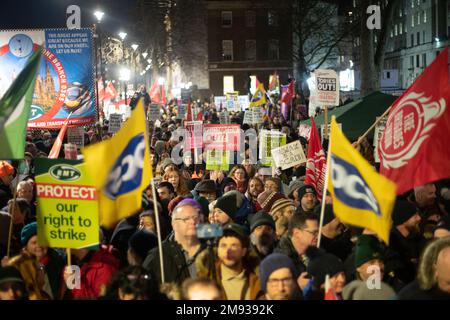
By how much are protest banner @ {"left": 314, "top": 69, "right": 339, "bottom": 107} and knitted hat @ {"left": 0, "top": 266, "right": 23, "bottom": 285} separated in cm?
1042

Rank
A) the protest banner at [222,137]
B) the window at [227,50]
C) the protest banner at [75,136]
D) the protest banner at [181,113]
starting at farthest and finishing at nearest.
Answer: the window at [227,50] → the protest banner at [181,113] → the protest banner at [75,136] → the protest banner at [222,137]

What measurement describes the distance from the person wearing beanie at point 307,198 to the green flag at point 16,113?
3.44 m

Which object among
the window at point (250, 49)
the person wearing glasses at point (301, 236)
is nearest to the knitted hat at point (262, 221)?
the person wearing glasses at point (301, 236)

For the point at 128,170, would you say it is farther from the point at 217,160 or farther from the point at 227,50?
the point at 227,50

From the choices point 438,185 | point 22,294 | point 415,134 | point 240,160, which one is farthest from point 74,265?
point 240,160

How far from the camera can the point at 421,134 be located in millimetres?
6320

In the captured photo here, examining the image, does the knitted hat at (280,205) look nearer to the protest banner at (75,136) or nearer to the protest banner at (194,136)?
the protest banner at (194,136)

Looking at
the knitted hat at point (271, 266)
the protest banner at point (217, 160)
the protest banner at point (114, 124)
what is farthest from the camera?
the protest banner at point (114, 124)

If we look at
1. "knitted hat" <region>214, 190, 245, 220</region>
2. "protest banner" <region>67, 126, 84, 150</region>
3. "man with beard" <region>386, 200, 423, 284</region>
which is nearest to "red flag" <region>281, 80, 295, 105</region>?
"protest banner" <region>67, 126, 84, 150</region>

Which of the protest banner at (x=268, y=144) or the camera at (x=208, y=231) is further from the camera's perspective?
the protest banner at (x=268, y=144)

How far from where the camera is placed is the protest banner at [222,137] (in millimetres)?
13438

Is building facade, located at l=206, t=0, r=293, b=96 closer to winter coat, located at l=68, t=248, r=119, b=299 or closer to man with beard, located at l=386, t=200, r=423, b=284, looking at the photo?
man with beard, located at l=386, t=200, r=423, b=284
